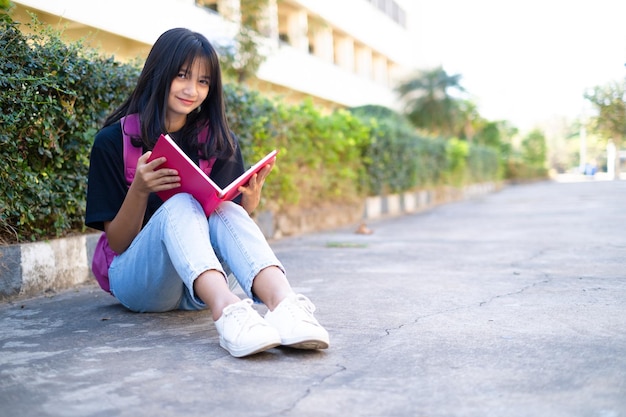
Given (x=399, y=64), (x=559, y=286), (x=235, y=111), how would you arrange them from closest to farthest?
(x=559, y=286)
(x=235, y=111)
(x=399, y=64)

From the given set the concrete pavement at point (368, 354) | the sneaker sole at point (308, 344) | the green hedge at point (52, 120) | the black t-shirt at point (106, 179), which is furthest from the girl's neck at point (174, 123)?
the sneaker sole at point (308, 344)

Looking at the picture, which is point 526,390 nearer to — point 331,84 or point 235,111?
point 235,111

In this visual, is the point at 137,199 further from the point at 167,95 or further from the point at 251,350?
the point at 251,350

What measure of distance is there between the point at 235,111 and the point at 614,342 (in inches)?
165

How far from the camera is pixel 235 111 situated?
6.04 m

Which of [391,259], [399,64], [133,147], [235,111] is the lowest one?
[391,259]

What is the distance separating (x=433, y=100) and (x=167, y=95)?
79.5 feet

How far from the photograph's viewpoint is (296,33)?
2123 cm

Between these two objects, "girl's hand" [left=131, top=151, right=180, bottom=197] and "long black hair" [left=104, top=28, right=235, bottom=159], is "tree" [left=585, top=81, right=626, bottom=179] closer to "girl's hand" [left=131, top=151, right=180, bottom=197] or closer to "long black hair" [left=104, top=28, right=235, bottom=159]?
"long black hair" [left=104, top=28, right=235, bottom=159]

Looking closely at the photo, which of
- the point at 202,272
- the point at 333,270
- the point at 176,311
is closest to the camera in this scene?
the point at 202,272

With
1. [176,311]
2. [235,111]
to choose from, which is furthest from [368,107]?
[176,311]

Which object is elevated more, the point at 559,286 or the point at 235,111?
the point at 235,111

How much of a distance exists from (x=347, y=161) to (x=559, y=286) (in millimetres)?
5724

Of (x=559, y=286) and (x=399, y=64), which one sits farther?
(x=399, y=64)
